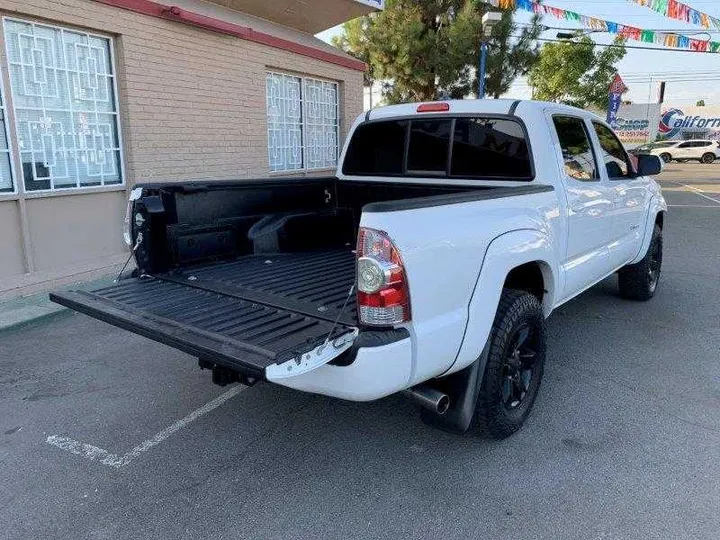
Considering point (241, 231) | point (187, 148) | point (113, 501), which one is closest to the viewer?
point (113, 501)

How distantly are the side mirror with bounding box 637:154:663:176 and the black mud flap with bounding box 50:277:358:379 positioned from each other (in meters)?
3.81

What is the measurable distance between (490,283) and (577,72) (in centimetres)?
2908

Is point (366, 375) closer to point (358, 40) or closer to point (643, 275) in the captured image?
point (643, 275)

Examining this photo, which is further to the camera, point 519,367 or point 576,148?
point 576,148

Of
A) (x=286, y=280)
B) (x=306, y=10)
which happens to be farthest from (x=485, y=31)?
(x=286, y=280)

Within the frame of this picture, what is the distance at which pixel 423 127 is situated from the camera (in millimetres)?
4371

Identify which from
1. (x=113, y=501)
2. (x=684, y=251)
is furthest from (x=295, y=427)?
(x=684, y=251)

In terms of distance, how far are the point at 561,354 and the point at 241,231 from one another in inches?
111

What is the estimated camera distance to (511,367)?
331 centimetres

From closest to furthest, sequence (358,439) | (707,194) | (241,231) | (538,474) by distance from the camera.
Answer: (538,474)
(358,439)
(241,231)
(707,194)

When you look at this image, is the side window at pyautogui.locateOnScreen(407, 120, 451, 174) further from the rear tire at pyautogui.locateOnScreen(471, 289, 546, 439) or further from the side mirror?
the side mirror

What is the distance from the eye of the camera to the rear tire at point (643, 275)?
5.93 m

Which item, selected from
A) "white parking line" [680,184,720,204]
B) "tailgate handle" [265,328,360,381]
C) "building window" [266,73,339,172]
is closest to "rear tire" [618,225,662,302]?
"tailgate handle" [265,328,360,381]

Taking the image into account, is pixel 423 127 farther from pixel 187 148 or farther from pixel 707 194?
pixel 707 194
